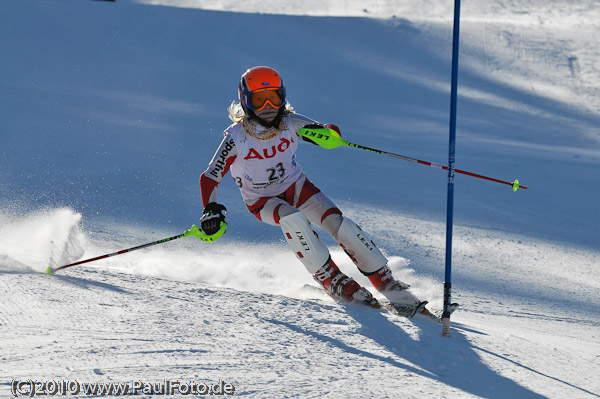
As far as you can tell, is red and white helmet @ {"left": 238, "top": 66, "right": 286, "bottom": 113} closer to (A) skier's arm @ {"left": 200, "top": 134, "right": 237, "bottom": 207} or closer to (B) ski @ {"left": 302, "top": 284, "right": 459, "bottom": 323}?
(A) skier's arm @ {"left": 200, "top": 134, "right": 237, "bottom": 207}

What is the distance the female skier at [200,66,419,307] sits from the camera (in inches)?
154

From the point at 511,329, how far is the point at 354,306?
36.8 inches

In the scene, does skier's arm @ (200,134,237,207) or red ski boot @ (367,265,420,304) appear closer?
red ski boot @ (367,265,420,304)

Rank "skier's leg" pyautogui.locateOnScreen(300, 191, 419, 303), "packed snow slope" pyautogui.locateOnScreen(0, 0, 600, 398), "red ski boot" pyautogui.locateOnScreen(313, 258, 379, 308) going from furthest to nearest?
1. "skier's leg" pyautogui.locateOnScreen(300, 191, 419, 303)
2. "red ski boot" pyautogui.locateOnScreen(313, 258, 379, 308)
3. "packed snow slope" pyautogui.locateOnScreen(0, 0, 600, 398)

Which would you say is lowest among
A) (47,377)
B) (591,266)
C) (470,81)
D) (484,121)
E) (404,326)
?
(47,377)

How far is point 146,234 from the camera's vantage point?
5.67 m

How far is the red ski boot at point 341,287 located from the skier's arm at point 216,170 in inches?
30.8

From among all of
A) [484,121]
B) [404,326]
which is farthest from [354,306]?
[484,121]

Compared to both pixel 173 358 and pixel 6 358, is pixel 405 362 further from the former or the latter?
pixel 6 358

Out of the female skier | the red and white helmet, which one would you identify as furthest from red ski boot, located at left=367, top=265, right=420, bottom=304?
the red and white helmet

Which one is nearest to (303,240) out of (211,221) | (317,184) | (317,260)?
(317,260)

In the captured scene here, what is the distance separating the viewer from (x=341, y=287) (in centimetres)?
392

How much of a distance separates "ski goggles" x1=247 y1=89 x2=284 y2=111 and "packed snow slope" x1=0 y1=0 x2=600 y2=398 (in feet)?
3.61

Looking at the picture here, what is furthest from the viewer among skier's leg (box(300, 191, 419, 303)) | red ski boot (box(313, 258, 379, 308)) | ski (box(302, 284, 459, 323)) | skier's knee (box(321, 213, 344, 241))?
skier's knee (box(321, 213, 344, 241))
